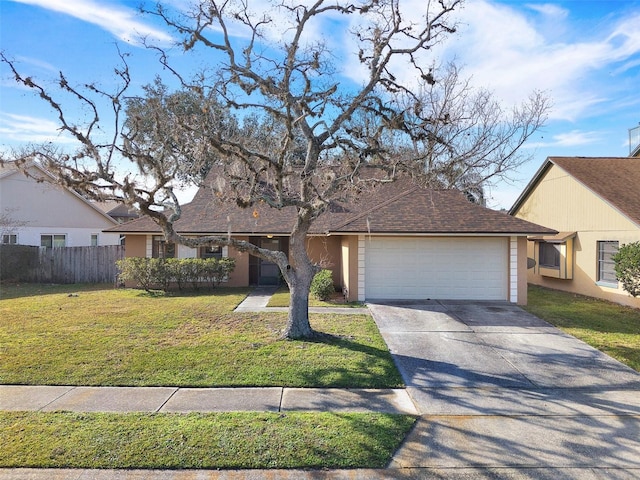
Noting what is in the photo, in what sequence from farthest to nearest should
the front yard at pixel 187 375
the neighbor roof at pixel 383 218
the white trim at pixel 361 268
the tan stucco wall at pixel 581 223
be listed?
Result: the tan stucco wall at pixel 581 223, the white trim at pixel 361 268, the neighbor roof at pixel 383 218, the front yard at pixel 187 375

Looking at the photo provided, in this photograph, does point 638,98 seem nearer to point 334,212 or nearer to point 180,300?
point 334,212

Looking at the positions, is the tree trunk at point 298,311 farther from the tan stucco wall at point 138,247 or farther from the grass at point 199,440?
the tan stucco wall at point 138,247

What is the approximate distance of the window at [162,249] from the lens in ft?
53.7

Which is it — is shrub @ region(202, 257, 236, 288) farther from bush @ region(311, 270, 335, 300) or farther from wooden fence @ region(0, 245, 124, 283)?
wooden fence @ region(0, 245, 124, 283)

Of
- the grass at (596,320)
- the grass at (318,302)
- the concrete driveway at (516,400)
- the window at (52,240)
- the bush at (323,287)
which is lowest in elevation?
the concrete driveway at (516,400)

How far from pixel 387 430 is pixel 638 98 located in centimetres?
2106

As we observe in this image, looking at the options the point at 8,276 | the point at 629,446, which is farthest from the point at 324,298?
the point at 8,276

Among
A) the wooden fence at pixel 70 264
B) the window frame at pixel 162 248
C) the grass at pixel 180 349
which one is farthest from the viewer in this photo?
the wooden fence at pixel 70 264

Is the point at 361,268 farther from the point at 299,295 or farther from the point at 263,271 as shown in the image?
the point at 263,271

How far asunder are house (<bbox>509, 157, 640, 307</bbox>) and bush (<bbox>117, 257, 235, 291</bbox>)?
44.4 ft

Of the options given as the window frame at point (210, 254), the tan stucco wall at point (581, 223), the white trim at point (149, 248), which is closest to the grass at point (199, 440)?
the window frame at point (210, 254)

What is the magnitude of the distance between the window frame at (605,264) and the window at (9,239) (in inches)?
1026

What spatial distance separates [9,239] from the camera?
19953 mm

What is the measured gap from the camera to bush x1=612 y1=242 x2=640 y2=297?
1189 cm
